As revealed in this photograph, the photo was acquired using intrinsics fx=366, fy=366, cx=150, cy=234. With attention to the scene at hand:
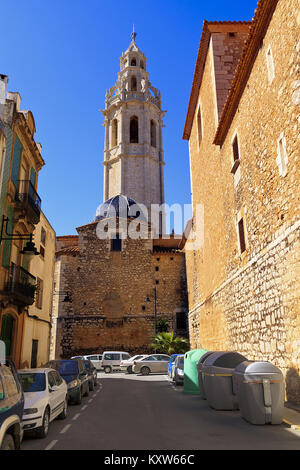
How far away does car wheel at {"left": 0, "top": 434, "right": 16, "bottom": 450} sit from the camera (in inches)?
161

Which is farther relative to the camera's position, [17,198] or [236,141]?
[17,198]

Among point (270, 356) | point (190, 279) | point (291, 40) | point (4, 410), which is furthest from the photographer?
point (190, 279)

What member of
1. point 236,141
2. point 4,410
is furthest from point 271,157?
point 4,410

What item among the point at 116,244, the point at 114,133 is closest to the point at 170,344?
Result: the point at 116,244

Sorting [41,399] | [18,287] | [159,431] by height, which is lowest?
[159,431]

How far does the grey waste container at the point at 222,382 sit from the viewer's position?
8.77 metres

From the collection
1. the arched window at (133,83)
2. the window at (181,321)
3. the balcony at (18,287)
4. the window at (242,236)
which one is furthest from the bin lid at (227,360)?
the arched window at (133,83)

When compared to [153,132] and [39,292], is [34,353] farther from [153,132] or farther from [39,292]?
[153,132]

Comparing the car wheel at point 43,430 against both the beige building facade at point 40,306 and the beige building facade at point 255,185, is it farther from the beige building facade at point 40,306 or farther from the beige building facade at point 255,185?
the beige building facade at point 40,306

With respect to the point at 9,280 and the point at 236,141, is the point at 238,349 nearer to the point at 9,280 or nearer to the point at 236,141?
the point at 236,141

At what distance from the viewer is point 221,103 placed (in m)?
15.7

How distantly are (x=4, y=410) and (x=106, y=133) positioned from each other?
47.7m

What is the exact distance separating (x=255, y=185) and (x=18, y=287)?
9.45 meters

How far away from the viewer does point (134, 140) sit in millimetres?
48344
